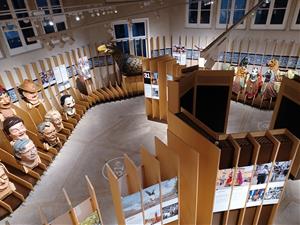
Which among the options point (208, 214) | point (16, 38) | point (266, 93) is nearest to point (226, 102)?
point (208, 214)

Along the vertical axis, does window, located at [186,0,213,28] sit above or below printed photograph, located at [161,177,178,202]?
above

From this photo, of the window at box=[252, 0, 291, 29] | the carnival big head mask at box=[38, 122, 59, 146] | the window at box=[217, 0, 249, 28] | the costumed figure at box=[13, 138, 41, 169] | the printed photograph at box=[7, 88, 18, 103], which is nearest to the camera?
the costumed figure at box=[13, 138, 41, 169]

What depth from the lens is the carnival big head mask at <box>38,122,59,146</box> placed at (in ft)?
18.4

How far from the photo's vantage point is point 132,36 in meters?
8.98

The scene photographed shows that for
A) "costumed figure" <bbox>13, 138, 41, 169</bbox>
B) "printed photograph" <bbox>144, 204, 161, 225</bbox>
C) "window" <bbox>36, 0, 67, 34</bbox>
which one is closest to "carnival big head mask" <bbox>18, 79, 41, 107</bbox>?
"costumed figure" <bbox>13, 138, 41, 169</bbox>

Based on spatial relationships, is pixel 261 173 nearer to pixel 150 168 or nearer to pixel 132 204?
pixel 150 168

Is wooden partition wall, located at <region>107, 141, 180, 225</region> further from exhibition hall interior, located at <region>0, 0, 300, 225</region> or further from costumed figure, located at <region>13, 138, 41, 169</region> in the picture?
costumed figure, located at <region>13, 138, 41, 169</region>

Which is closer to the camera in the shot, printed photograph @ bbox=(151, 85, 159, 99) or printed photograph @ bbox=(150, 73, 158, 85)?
printed photograph @ bbox=(150, 73, 158, 85)

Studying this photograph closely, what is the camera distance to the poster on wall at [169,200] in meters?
3.15

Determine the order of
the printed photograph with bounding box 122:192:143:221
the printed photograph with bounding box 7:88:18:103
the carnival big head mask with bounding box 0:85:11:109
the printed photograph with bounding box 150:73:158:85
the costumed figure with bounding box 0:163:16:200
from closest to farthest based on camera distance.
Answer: the printed photograph with bounding box 122:192:143:221 < the costumed figure with bounding box 0:163:16:200 < the carnival big head mask with bounding box 0:85:11:109 < the printed photograph with bounding box 7:88:18:103 < the printed photograph with bounding box 150:73:158:85

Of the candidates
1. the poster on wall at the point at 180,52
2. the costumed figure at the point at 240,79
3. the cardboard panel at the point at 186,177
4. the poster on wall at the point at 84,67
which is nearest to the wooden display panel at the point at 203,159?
the cardboard panel at the point at 186,177

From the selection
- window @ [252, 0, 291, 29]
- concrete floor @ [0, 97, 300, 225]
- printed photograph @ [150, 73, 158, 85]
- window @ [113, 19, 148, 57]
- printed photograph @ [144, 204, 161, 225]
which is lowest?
concrete floor @ [0, 97, 300, 225]

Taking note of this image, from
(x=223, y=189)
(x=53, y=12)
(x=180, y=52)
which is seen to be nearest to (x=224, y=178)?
A: (x=223, y=189)

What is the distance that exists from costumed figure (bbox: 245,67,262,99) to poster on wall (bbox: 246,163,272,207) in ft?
16.6
